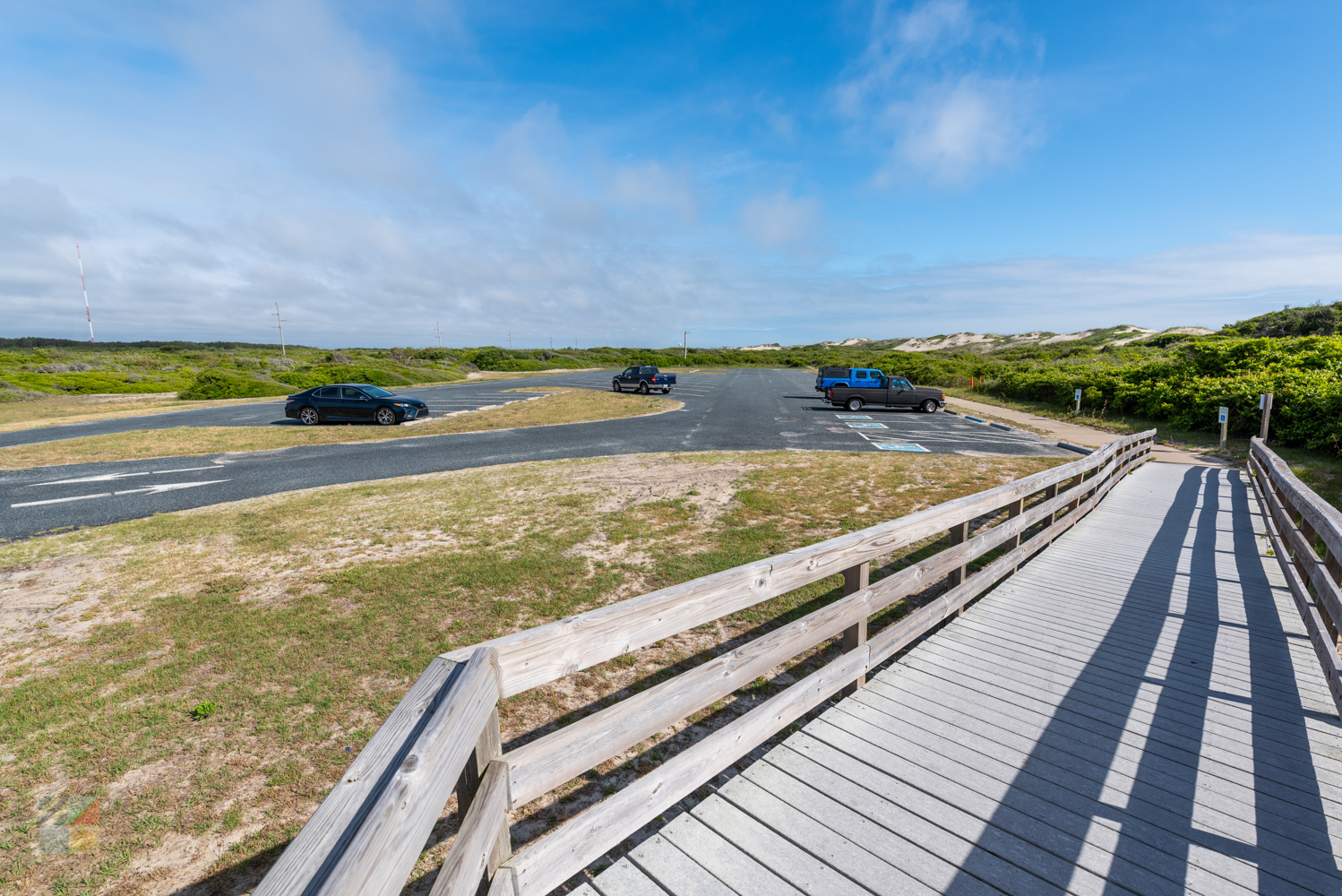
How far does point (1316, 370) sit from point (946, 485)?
1443 cm

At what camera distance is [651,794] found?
2.41 meters

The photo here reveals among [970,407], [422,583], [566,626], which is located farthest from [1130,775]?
[970,407]

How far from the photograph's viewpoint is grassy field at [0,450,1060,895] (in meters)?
3.05

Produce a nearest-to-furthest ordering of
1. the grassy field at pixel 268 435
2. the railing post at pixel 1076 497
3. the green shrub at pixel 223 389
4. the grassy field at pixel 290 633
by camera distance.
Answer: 1. the grassy field at pixel 290 633
2. the railing post at pixel 1076 497
3. the grassy field at pixel 268 435
4. the green shrub at pixel 223 389

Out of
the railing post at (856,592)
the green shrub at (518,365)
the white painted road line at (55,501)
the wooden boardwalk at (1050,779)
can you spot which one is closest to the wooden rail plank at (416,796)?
the wooden boardwalk at (1050,779)

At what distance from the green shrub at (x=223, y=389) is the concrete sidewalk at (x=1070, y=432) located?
124 feet

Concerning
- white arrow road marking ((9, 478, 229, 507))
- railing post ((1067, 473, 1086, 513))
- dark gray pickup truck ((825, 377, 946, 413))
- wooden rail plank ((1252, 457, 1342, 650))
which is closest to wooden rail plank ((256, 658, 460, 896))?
wooden rail plank ((1252, 457, 1342, 650))

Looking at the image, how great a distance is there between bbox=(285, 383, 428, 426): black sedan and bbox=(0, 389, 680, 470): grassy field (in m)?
0.39

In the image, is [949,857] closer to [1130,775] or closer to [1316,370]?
[1130,775]

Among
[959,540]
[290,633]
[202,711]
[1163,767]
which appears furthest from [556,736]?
[290,633]

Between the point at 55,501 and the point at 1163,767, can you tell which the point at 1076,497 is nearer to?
the point at 1163,767

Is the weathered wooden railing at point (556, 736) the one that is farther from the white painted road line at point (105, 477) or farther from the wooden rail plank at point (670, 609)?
the white painted road line at point (105, 477)

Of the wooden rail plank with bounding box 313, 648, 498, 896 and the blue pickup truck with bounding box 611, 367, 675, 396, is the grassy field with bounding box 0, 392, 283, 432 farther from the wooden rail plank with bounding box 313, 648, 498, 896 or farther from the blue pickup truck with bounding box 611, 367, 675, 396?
the wooden rail plank with bounding box 313, 648, 498, 896

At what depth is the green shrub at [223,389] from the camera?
32.0 metres
